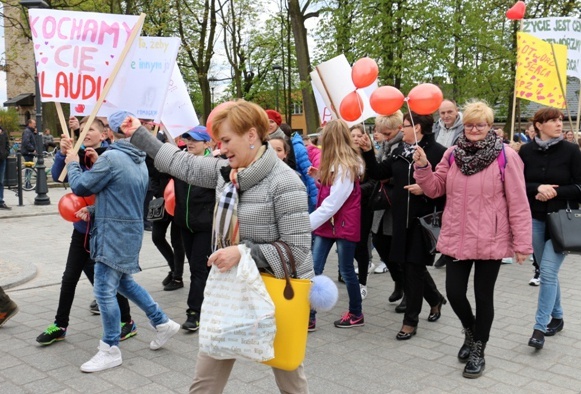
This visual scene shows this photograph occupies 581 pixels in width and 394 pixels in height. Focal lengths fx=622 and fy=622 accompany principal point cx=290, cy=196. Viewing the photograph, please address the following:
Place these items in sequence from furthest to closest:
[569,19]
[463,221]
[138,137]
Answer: [569,19]
[463,221]
[138,137]

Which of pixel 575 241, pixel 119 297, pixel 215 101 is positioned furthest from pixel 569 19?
pixel 215 101

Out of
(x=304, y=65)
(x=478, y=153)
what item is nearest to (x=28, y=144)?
(x=304, y=65)

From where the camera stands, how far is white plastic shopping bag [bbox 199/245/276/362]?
2723 millimetres

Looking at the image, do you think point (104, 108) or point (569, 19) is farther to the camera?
point (569, 19)

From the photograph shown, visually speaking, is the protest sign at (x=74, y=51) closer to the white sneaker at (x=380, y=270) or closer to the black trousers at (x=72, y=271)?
the black trousers at (x=72, y=271)

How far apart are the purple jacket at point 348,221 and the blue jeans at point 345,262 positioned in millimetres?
73

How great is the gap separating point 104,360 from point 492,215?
293cm

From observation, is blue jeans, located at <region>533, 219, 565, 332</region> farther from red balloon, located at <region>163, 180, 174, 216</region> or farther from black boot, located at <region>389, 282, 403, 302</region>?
red balloon, located at <region>163, 180, 174, 216</region>

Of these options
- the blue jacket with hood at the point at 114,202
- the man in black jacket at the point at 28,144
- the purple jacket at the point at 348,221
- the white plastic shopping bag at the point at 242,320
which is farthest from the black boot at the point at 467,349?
the man in black jacket at the point at 28,144

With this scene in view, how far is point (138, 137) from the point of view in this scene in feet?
10.3

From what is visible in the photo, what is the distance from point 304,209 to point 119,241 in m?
2.10

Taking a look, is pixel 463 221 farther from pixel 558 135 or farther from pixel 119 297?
pixel 119 297

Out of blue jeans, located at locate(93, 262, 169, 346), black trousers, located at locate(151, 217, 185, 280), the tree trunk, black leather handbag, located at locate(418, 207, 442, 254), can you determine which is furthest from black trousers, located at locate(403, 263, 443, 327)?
the tree trunk

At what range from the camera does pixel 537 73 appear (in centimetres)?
771
